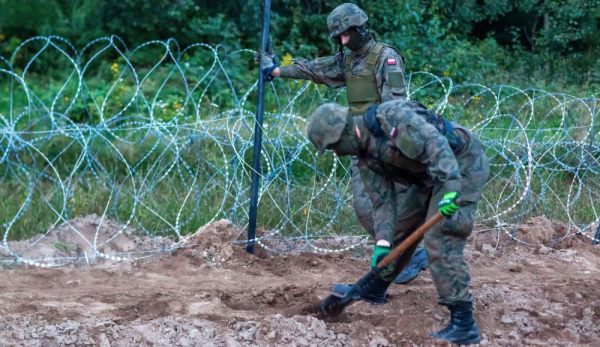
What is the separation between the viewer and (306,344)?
179 inches

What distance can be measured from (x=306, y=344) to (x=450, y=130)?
57.5 inches

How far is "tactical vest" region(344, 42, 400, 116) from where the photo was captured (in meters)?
5.38

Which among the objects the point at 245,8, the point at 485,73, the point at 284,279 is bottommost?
the point at 284,279

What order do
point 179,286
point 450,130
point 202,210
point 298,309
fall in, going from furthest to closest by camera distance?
point 202,210
point 179,286
point 298,309
point 450,130

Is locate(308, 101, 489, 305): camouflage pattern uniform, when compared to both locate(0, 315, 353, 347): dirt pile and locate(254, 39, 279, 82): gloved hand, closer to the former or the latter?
locate(0, 315, 353, 347): dirt pile

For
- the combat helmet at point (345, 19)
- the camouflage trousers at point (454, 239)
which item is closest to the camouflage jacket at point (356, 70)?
the combat helmet at point (345, 19)

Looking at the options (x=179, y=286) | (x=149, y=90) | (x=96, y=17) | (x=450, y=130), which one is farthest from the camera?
(x=96, y=17)

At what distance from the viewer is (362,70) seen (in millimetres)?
5426

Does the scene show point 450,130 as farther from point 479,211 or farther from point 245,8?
point 245,8

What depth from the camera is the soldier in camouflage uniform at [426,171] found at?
4223 millimetres

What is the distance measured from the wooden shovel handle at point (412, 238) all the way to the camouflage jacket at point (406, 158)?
14 cm

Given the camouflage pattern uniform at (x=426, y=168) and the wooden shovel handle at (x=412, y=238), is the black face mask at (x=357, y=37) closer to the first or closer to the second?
the camouflage pattern uniform at (x=426, y=168)

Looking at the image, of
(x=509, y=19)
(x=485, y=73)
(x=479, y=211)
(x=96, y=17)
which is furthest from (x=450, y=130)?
(x=509, y=19)

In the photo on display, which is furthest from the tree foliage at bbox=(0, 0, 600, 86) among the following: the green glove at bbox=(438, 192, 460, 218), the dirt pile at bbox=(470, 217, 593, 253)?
the green glove at bbox=(438, 192, 460, 218)
